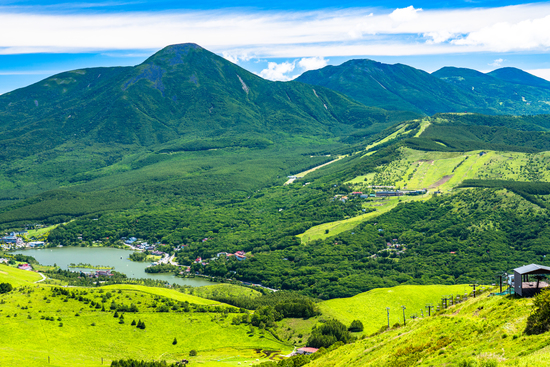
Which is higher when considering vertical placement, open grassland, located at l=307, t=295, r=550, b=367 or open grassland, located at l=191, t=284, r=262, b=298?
open grassland, located at l=307, t=295, r=550, b=367

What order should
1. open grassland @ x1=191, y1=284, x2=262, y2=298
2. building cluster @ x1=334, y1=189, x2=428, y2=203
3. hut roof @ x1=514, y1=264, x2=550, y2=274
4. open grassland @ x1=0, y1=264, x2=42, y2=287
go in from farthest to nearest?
building cluster @ x1=334, y1=189, x2=428, y2=203 < open grassland @ x1=191, y1=284, x2=262, y2=298 < open grassland @ x1=0, y1=264, x2=42, y2=287 < hut roof @ x1=514, y1=264, x2=550, y2=274

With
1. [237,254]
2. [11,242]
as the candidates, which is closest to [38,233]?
[11,242]

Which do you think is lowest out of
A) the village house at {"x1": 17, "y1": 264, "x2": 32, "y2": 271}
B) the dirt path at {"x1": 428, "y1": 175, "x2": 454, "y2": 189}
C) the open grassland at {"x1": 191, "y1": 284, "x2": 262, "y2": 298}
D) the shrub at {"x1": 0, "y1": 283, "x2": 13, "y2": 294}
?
the open grassland at {"x1": 191, "y1": 284, "x2": 262, "y2": 298}

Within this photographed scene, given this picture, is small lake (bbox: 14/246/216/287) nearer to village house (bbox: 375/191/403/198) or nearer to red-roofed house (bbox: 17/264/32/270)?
red-roofed house (bbox: 17/264/32/270)

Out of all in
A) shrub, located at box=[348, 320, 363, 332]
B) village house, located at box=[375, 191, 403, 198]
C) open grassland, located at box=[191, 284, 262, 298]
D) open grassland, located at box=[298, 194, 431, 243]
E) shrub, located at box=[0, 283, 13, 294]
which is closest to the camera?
shrub, located at box=[348, 320, 363, 332]

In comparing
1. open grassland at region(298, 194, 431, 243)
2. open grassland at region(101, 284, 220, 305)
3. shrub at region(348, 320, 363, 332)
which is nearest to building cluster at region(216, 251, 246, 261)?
open grassland at region(298, 194, 431, 243)

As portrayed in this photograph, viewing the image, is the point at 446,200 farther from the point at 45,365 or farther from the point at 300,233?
the point at 45,365

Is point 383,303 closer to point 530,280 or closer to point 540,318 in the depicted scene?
point 530,280

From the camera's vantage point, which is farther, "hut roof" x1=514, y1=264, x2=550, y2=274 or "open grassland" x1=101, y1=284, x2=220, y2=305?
"open grassland" x1=101, y1=284, x2=220, y2=305
